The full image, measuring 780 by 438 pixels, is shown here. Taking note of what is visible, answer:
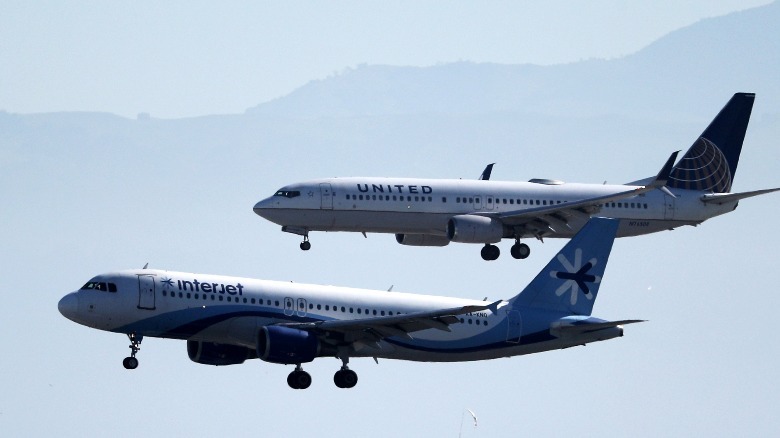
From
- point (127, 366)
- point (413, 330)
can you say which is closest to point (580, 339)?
point (413, 330)

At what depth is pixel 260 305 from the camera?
83438mm

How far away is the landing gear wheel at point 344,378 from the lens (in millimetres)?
83562

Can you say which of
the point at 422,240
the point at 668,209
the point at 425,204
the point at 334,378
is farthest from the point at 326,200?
the point at 668,209

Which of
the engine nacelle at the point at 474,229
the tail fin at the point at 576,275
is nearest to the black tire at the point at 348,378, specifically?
the tail fin at the point at 576,275

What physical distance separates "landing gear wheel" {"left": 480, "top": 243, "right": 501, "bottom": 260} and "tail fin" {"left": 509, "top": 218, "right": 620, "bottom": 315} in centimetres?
1006

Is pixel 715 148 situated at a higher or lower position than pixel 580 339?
higher

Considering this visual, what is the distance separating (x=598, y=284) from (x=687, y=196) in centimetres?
1660

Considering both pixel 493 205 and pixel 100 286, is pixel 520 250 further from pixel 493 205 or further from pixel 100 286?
pixel 100 286

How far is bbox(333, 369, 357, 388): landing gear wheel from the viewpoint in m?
83.6

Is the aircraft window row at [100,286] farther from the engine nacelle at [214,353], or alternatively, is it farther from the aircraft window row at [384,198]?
the aircraft window row at [384,198]

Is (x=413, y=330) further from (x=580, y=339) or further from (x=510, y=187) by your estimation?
(x=510, y=187)

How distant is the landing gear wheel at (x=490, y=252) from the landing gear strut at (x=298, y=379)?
68.1 feet

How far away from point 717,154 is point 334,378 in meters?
35.8

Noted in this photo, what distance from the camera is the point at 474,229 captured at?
322 ft
